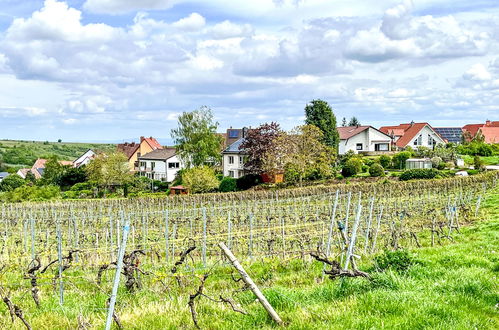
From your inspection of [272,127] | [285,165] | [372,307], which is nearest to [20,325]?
[372,307]

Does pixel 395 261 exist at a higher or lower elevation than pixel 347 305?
higher

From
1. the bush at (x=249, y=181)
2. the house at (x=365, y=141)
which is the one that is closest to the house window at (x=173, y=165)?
the bush at (x=249, y=181)

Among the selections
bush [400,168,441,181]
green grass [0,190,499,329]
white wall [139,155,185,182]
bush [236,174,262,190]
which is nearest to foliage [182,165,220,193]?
bush [236,174,262,190]

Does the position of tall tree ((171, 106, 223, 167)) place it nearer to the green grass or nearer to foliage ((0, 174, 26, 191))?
foliage ((0, 174, 26, 191))

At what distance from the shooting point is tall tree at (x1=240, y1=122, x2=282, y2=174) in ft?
169

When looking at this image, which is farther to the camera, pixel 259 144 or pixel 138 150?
pixel 138 150

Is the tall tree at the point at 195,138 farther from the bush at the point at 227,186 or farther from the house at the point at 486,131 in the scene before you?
the house at the point at 486,131

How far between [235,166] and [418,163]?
75.7 ft

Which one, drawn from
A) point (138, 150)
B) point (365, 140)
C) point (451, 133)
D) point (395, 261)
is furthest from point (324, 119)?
point (395, 261)

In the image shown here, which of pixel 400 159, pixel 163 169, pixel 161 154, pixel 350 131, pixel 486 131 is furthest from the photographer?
pixel 486 131

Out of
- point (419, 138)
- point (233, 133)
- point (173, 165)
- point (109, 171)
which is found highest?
point (233, 133)

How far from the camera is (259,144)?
5219 cm

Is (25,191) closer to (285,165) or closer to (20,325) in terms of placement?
(285,165)

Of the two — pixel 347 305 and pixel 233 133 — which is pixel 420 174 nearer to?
pixel 347 305
